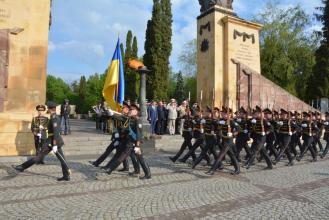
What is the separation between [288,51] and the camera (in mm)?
34219

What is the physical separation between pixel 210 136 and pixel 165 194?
345cm

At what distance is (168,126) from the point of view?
54.6 ft

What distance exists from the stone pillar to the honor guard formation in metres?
5.05

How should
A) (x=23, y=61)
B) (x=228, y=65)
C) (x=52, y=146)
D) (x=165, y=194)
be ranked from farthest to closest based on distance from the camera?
(x=228, y=65), (x=23, y=61), (x=52, y=146), (x=165, y=194)

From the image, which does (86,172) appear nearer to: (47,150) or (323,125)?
(47,150)

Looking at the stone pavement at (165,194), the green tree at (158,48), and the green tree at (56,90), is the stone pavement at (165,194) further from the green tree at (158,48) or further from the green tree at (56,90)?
the green tree at (56,90)

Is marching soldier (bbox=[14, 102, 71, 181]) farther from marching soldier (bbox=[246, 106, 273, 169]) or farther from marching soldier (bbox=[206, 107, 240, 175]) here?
marching soldier (bbox=[246, 106, 273, 169])

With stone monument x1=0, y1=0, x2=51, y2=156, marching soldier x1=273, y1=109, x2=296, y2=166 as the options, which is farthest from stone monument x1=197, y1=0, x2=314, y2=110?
stone monument x1=0, y1=0, x2=51, y2=156

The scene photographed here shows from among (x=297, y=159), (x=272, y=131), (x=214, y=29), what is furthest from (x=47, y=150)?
(x=214, y=29)

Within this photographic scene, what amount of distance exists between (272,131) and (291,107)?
27.4 ft

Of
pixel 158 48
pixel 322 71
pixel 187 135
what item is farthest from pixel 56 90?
pixel 187 135

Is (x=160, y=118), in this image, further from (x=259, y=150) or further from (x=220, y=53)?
(x=259, y=150)

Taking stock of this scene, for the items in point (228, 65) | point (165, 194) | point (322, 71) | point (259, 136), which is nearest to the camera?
point (165, 194)

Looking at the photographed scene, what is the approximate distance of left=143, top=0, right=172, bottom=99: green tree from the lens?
108 feet
